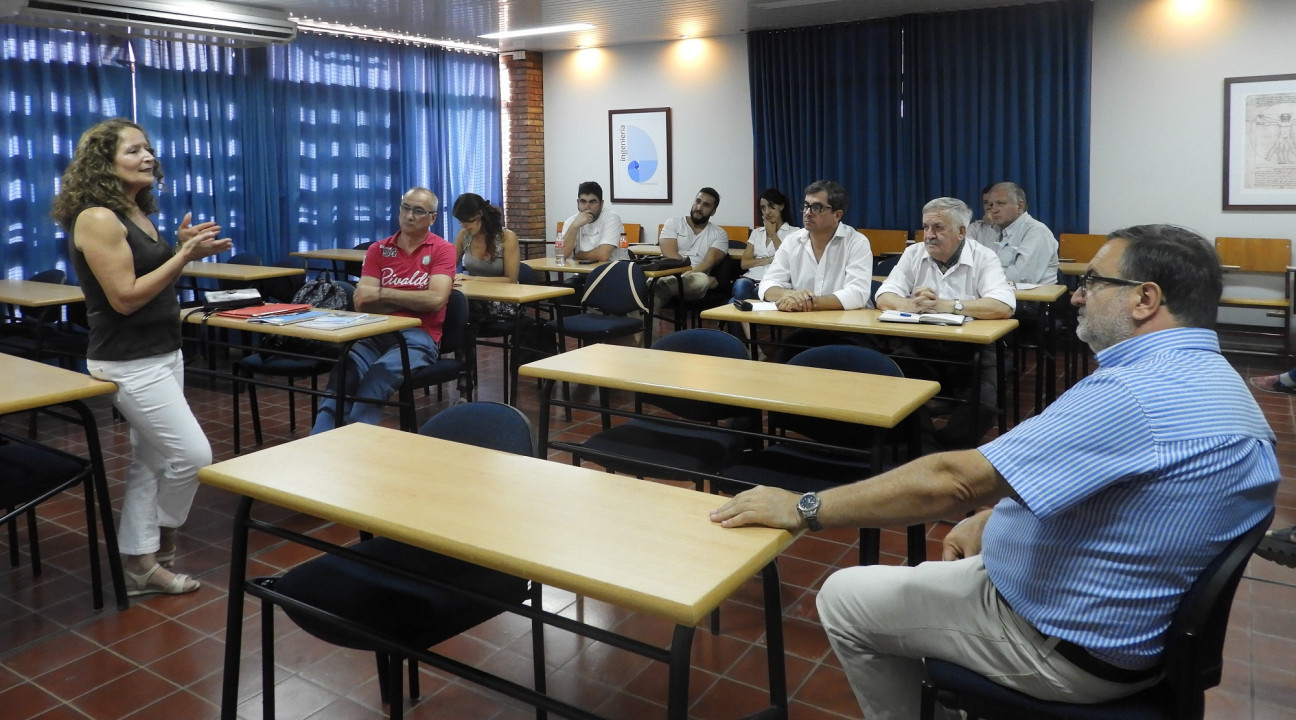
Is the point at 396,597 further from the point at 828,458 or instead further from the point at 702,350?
the point at 702,350

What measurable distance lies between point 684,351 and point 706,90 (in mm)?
6458

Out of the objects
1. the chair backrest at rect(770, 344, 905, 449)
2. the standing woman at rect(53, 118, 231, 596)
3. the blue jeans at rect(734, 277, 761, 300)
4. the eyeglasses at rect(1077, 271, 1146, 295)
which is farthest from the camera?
the blue jeans at rect(734, 277, 761, 300)

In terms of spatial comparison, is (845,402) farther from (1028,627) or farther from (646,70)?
(646,70)

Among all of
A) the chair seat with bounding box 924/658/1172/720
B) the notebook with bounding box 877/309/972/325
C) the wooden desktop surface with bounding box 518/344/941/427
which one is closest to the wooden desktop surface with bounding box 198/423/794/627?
the chair seat with bounding box 924/658/1172/720

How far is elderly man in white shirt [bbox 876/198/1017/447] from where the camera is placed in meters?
4.23

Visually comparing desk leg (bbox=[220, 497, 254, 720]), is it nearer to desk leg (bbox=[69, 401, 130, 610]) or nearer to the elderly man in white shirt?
desk leg (bbox=[69, 401, 130, 610])

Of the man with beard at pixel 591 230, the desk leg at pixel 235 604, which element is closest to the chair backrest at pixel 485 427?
the desk leg at pixel 235 604

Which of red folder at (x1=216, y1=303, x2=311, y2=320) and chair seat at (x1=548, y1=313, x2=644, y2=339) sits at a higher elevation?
red folder at (x1=216, y1=303, x2=311, y2=320)

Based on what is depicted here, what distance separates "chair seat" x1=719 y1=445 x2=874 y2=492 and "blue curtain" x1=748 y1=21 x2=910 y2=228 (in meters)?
5.93

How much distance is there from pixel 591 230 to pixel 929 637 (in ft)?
20.2

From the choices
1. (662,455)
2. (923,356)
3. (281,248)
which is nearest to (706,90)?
(281,248)

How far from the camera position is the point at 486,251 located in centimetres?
602

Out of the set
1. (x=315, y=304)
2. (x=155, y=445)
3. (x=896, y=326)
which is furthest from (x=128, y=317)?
(x=896, y=326)

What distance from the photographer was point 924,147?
827 cm
